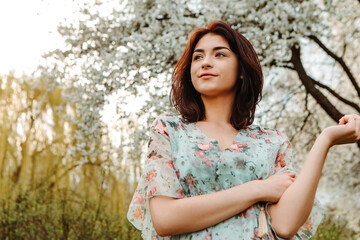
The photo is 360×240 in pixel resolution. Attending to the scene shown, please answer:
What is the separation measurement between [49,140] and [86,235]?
568cm

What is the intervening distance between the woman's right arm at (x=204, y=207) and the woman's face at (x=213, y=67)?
1.67 feet

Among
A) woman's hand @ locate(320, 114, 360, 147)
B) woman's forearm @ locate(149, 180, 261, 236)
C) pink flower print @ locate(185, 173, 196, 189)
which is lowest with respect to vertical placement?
woman's forearm @ locate(149, 180, 261, 236)

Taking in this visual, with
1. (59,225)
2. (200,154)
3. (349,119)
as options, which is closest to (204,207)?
(200,154)

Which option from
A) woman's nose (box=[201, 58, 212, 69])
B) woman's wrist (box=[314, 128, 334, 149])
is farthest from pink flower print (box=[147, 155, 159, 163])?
woman's wrist (box=[314, 128, 334, 149])

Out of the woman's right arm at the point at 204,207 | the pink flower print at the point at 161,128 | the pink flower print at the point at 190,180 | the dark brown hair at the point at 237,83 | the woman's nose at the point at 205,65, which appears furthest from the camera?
the dark brown hair at the point at 237,83

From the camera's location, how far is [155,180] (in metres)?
1.64

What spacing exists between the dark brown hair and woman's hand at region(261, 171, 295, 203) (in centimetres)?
38

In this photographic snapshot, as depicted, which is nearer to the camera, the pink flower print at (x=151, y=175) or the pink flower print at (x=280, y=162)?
the pink flower print at (x=151, y=175)

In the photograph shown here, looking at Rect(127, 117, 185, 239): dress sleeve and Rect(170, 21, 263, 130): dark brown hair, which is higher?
Rect(170, 21, 263, 130): dark brown hair

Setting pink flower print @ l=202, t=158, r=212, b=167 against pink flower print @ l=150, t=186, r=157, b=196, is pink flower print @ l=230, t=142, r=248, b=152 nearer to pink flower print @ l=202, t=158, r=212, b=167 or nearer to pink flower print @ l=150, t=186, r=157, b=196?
pink flower print @ l=202, t=158, r=212, b=167

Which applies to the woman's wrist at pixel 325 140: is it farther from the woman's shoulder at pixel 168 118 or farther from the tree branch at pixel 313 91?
the tree branch at pixel 313 91

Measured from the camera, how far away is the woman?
1.60m

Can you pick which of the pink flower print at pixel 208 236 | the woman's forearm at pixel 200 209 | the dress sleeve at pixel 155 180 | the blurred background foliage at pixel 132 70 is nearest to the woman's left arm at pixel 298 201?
the woman's forearm at pixel 200 209

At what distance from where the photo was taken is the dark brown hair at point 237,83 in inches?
79.2
